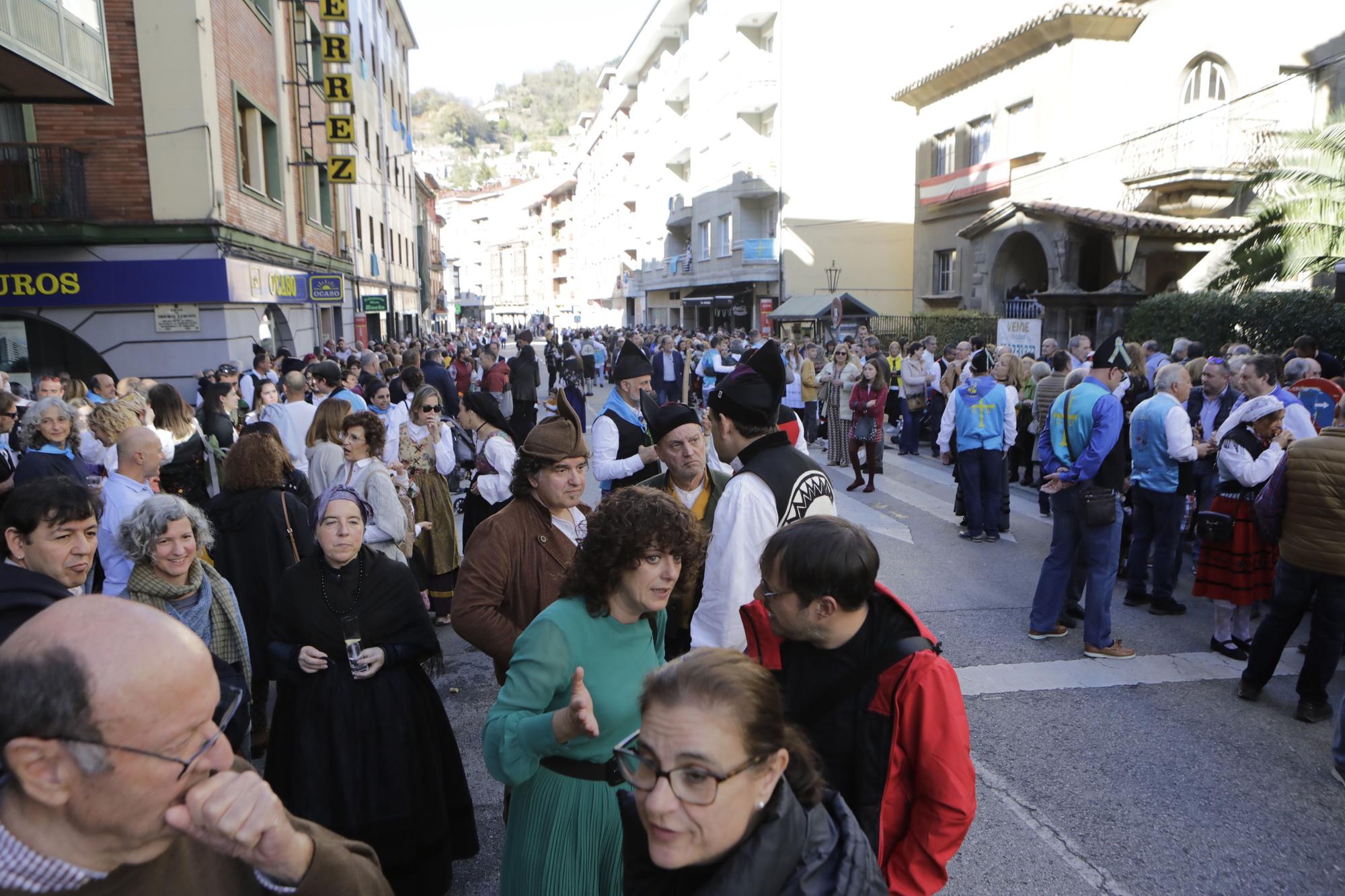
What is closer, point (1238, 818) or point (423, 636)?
point (423, 636)

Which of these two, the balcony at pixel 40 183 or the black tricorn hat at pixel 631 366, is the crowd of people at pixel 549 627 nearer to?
the black tricorn hat at pixel 631 366

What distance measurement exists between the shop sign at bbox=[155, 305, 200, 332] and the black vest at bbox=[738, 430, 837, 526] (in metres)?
13.1

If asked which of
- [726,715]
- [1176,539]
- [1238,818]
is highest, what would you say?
[726,715]

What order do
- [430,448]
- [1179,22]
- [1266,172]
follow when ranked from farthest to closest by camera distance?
[1179,22], [1266,172], [430,448]

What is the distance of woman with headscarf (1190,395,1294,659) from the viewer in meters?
5.91

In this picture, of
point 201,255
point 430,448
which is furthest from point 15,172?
point 430,448

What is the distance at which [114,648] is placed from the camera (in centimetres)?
125

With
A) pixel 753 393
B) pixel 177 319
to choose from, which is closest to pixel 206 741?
pixel 753 393

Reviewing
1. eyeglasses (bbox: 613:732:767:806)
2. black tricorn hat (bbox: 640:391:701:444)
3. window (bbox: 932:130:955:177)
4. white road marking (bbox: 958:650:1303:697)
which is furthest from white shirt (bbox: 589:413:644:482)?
window (bbox: 932:130:955:177)

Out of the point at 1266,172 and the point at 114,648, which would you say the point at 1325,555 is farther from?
the point at 1266,172

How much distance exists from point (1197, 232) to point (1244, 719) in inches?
689

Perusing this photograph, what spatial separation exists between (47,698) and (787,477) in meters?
2.41

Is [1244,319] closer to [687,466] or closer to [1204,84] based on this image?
[1204,84]

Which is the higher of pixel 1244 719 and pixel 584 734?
pixel 584 734
